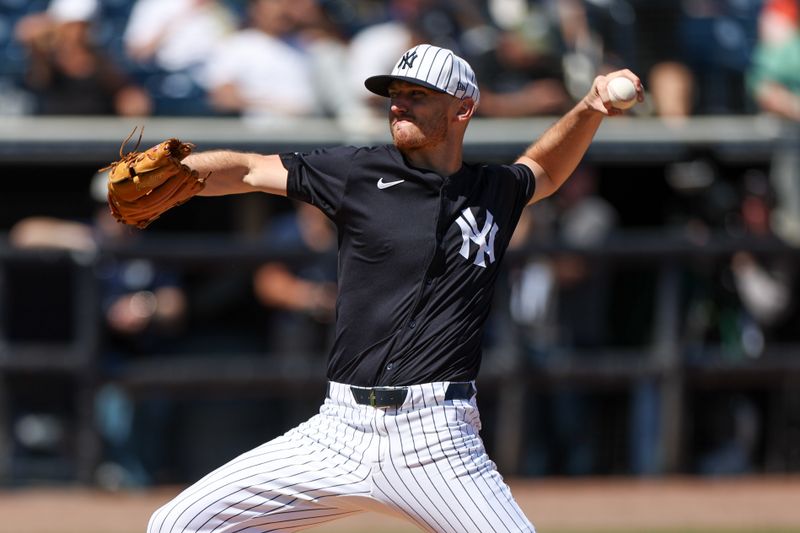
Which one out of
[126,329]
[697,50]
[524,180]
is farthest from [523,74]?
[524,180]

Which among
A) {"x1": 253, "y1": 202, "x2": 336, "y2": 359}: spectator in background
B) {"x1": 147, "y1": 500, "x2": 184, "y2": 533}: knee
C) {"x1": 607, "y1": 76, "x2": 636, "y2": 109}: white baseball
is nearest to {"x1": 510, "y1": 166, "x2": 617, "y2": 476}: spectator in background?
{"x1": 253, "y1": 202, "x2": 336, "y2": 359}: spectator in background

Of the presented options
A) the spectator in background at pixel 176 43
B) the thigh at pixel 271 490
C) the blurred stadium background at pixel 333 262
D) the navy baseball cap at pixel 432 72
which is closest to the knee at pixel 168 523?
the thigh at pixel 271 490

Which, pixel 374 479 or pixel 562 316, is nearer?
pixel 374 479

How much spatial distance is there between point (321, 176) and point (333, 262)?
377 cm

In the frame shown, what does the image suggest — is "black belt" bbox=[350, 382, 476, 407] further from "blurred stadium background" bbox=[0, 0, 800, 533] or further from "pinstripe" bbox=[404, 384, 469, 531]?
"blurred stadium background" bbox=[0, 0, 800, 533]

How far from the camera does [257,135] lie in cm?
801

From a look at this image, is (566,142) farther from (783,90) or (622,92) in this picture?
(783,90)

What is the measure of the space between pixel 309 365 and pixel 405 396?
405 cm

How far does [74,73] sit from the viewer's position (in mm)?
8109

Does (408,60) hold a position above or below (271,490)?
above

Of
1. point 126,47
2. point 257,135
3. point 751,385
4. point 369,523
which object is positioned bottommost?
point 369,523

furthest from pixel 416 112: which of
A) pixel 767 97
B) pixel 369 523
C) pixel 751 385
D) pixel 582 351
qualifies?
pixel 767 97

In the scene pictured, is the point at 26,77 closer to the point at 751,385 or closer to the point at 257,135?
the point at 257,135

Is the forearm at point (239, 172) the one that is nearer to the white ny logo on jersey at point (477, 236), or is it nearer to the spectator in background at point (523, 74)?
the white ny logo on jersey at point (477, 236)
